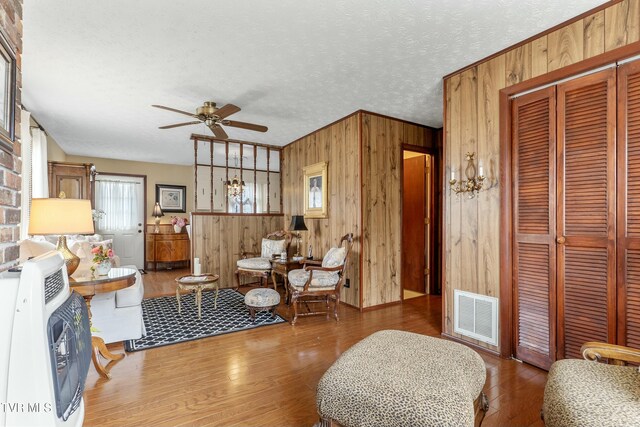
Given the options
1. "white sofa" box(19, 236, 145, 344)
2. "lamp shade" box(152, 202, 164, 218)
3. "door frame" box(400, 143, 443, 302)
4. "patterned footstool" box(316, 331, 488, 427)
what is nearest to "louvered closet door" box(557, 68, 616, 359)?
"patterned footstool" box(316, 331, 488, 427)

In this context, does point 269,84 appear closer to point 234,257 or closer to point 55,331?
point 55,331

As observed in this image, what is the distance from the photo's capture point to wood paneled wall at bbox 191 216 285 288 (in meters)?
5.27

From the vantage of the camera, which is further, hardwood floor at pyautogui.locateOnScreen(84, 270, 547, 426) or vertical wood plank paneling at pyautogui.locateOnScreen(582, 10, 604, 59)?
vertical wood plank paneling at pyautogui.locateOnScreen(582, 10, 604, 59)

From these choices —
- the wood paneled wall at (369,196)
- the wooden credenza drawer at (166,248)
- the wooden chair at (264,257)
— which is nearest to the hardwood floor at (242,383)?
the wood paneled wall at (369,196)

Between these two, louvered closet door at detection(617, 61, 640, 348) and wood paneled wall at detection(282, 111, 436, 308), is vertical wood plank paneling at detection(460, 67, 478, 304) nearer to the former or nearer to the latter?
louvered closet door at detection(617, 61, 640, 348)

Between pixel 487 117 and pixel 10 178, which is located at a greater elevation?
pixel 487 117

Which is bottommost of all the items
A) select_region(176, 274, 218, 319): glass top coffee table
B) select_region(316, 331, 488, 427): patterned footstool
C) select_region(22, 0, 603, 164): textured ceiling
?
select_region(176, 274, 218, 319): glass top coffee table

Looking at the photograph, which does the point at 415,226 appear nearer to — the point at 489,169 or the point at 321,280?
the point at 321,280

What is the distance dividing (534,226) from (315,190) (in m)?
3.18

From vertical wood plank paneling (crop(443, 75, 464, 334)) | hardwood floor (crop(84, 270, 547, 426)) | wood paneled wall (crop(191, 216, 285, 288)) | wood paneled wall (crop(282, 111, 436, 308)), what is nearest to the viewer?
hardwood floor (crop(84, 270, 547, 426))

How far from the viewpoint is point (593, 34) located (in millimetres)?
2146

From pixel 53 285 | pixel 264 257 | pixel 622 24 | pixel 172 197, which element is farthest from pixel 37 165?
pixel 622 24

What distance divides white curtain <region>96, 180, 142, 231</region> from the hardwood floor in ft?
17.8

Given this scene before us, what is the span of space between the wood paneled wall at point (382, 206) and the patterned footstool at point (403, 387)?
253 cm
